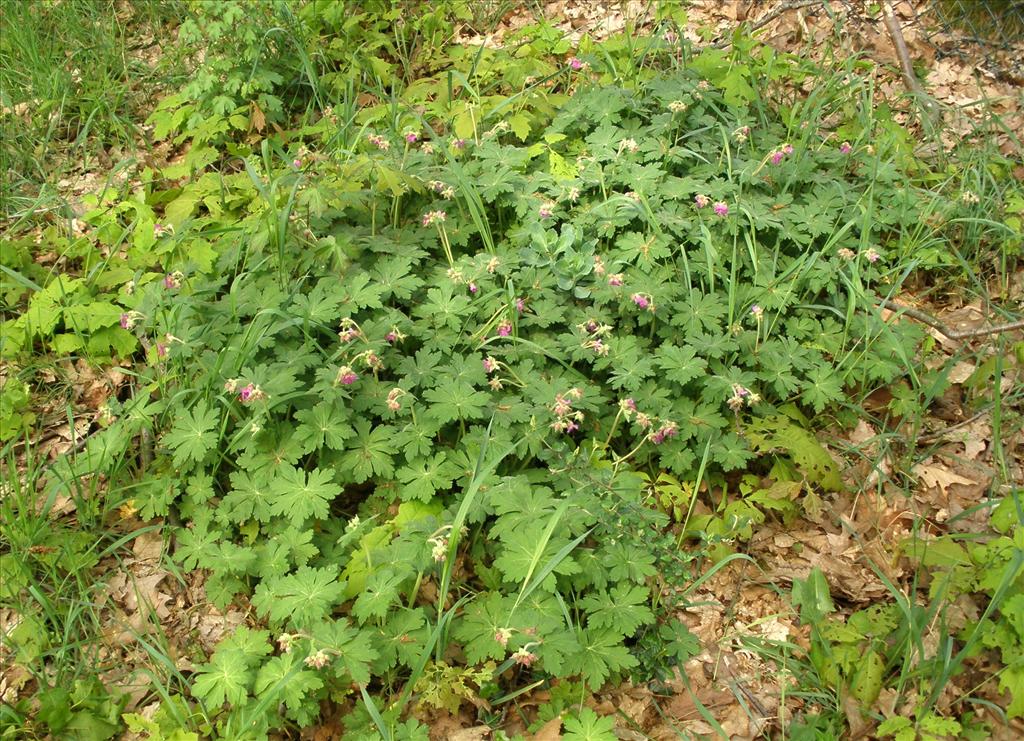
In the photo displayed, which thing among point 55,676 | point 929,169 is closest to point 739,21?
point 929,169

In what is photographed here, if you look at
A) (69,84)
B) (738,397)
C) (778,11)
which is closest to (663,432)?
(738,397)

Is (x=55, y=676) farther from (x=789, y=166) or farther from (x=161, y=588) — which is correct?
(x=789, y=166)

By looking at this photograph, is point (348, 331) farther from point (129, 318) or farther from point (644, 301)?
point (644, 301)

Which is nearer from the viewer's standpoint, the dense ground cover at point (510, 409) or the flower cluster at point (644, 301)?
the dense ground cover at point (510, 409)

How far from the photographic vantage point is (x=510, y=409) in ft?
9.33

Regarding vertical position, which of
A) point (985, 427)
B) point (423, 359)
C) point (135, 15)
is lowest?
point (985, 427)

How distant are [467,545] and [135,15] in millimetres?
4332

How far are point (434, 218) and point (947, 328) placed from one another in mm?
2205

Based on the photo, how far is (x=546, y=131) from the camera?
387cm

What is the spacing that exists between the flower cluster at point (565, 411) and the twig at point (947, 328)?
1.33 m

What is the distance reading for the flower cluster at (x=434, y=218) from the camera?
3.32m

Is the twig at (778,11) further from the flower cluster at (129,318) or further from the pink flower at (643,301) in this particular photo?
the flower cluster at (129,318)

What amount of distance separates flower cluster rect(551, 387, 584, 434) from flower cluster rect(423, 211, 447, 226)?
0.99 meters

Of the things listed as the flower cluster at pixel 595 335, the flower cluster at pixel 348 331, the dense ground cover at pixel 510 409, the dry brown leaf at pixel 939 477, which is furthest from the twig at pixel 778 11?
the flower cluster at pixel 348 331
